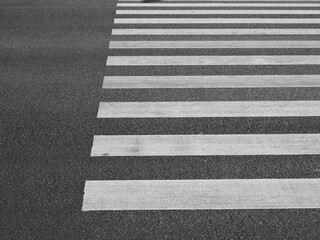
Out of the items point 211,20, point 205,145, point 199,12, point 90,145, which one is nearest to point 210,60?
point 211,20

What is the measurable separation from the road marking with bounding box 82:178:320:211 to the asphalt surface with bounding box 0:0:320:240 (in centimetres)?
9

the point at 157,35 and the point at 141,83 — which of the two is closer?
the point at 141,83

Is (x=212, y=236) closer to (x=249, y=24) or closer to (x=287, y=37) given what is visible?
(x=287, y=37)

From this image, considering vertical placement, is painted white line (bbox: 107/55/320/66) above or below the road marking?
above

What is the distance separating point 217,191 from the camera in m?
4.59

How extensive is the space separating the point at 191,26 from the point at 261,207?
548cm

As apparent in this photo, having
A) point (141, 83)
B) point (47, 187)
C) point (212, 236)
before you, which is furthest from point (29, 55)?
point (212, 236)

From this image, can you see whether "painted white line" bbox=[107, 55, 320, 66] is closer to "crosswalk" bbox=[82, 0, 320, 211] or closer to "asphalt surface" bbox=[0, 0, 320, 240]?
"crosswalk" bbox=[82, 0, 320, 211]

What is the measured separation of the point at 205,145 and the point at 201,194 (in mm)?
875

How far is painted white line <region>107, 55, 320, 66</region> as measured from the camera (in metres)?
7.59

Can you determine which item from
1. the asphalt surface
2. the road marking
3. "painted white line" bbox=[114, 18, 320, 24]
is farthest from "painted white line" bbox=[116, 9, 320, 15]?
the road marking

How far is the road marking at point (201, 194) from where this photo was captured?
4.38m

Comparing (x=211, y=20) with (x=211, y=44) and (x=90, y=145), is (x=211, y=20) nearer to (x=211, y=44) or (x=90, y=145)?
(x=211, y=44)

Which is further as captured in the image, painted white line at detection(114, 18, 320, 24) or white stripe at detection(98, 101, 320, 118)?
painted white line at detection(114, 18, 320, 24)
